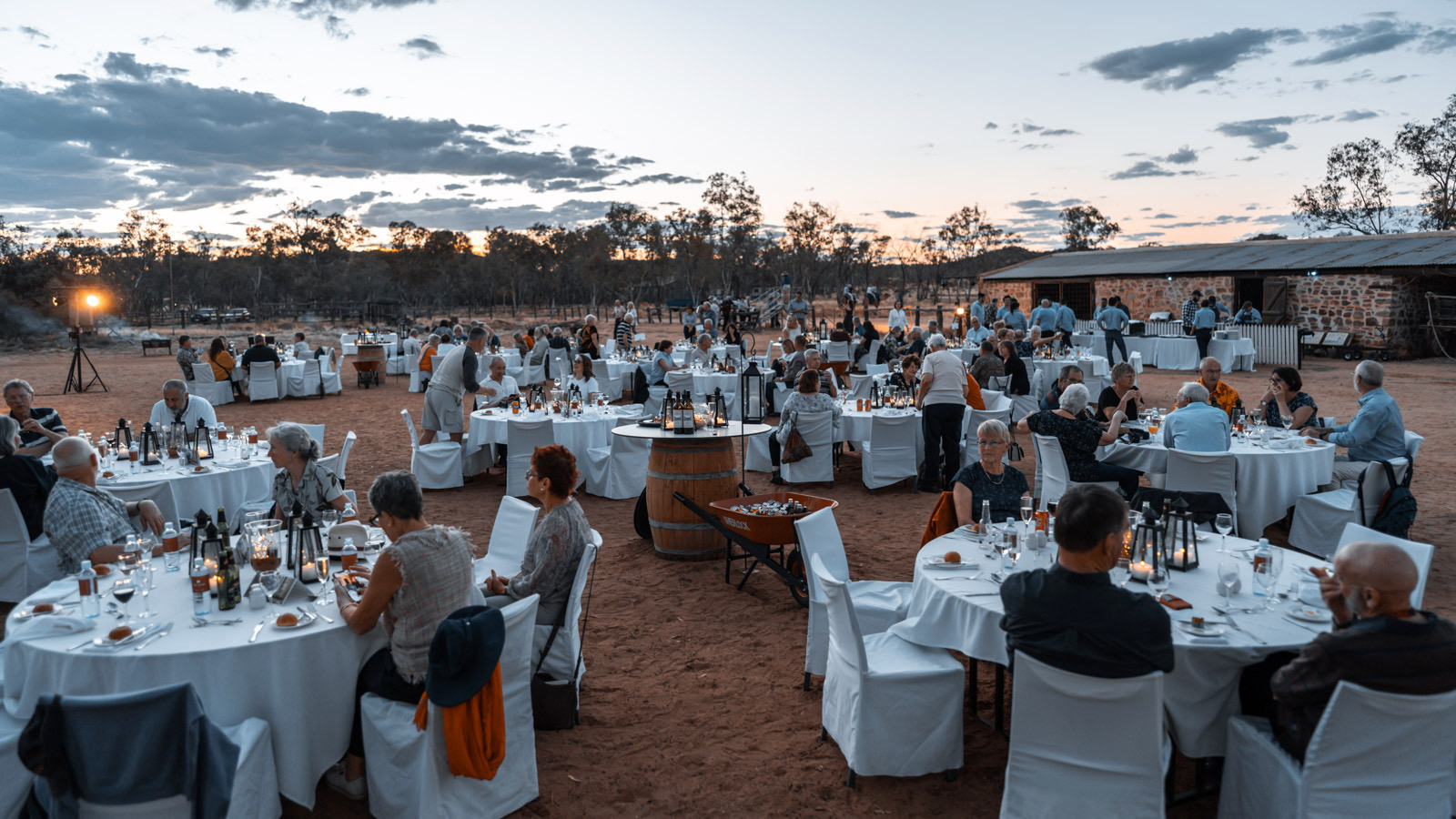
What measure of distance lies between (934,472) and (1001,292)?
1090 inches

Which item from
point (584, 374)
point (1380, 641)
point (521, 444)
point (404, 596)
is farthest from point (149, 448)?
point (1380, 641)

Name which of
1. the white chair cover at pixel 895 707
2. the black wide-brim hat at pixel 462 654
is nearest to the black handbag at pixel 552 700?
the black wide-brim hat at pixel 462 654

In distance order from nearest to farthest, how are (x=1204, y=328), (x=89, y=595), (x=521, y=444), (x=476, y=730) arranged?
(x=476, y=730)
(x=89, y=595)
(x=521, y=444)
(x=1204, y=328)

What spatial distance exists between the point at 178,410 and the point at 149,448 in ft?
2.04

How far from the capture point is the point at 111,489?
5602 mm

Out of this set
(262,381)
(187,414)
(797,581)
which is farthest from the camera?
(262,381)

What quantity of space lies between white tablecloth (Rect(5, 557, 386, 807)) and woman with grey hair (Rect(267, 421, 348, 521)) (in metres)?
1.48

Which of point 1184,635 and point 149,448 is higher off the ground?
point 149,448

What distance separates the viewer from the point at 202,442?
7.02 m

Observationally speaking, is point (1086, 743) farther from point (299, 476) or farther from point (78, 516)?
point (78, 516)

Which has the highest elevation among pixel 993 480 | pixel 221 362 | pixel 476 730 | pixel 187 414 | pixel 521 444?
pixel 221 362

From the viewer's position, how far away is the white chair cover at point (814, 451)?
823 cm

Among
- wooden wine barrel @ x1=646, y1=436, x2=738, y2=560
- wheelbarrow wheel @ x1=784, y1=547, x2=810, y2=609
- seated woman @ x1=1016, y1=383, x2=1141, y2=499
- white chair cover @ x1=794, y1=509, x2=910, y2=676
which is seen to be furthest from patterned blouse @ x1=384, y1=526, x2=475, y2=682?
seated woman @ x1=1016, y1=383, x2=1141, y2=499

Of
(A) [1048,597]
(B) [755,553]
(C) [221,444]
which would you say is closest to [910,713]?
(A) [1048,597]
